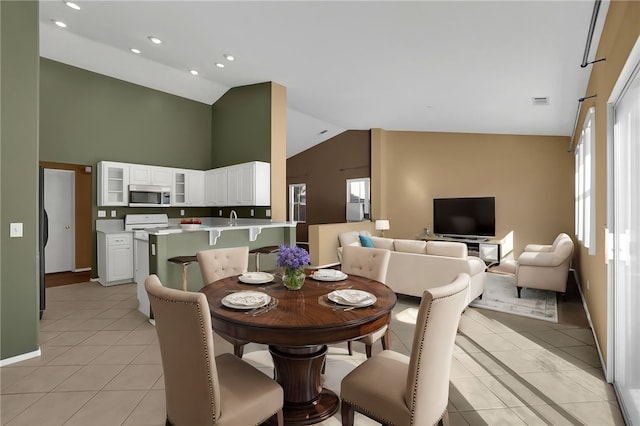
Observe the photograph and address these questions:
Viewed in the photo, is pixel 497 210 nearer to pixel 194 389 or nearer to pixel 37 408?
pixel 194 389

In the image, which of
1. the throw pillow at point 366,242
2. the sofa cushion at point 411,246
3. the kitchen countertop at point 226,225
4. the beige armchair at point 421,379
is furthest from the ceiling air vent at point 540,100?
the beige armchair at point 421,379

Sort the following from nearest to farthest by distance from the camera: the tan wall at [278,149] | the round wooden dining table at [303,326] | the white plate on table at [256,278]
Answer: the round wooden dining table at [303,326] < the white plate on table at [256,278] < the tan wall at [278,149]

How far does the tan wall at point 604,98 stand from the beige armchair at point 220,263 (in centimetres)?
296

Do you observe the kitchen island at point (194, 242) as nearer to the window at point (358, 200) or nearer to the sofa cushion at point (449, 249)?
the sofa cushion at point (449, 249)

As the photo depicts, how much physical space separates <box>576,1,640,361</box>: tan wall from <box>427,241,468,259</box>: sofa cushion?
1.18 m

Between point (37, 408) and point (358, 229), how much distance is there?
5737mm

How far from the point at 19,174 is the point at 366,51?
366 centimetres

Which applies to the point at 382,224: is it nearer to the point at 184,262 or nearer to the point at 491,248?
the point at 491,248

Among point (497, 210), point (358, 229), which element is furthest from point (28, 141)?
point (497, 210)

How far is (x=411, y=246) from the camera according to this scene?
4.11 metres

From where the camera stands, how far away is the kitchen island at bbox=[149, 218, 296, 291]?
3.52 meters

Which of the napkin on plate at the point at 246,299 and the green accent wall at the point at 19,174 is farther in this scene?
the green accent wall at the point at 19,174

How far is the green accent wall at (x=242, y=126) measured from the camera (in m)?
5.46

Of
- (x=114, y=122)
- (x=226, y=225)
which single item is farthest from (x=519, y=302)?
(x=114, y=122)
